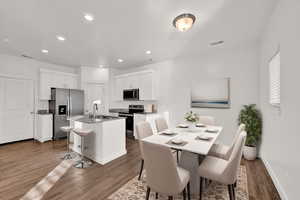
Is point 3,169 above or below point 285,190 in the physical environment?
below

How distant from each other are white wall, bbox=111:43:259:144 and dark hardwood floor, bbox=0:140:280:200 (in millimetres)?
1289

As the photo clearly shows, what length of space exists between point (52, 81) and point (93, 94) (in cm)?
148

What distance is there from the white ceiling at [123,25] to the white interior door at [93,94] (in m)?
1.80

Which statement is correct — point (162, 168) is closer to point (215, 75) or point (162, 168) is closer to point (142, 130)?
point (142, 130)

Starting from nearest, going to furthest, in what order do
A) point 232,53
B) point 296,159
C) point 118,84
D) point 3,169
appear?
point 296,159 < point 3,169 < point 232,53 < point 118,84

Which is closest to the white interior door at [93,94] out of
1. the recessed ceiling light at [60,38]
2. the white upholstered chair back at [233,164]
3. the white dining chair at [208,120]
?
the recessed ceiling light at [60,38]

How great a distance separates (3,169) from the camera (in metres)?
2.66

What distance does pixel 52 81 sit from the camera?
16.2 feet

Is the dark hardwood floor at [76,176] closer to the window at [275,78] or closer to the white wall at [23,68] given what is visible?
the window at [275,78]

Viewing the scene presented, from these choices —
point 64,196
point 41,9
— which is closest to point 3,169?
point 64,196

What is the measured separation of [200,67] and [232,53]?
89 centimetres

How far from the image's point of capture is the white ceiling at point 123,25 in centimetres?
204

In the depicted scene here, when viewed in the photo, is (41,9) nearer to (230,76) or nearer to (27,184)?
(27,184)

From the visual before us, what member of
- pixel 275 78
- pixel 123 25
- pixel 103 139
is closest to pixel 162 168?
pixel 103 139
